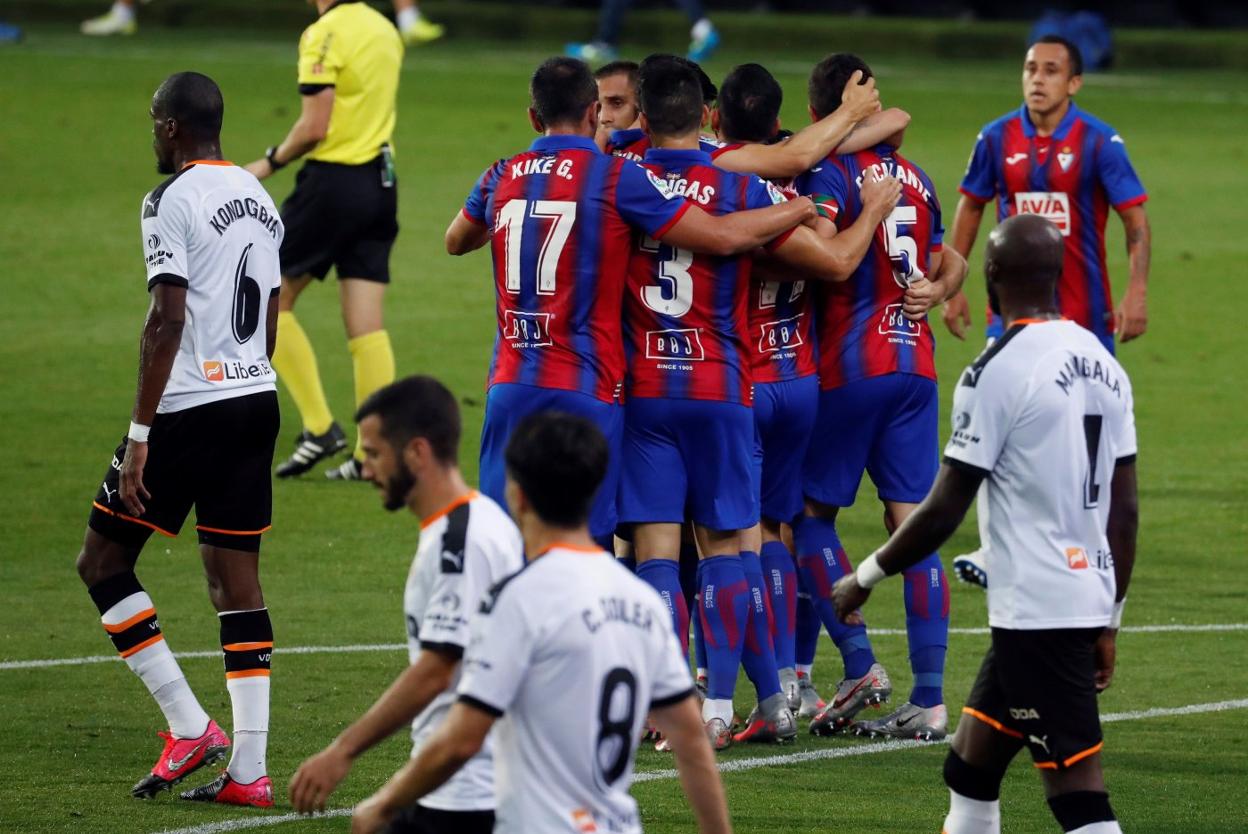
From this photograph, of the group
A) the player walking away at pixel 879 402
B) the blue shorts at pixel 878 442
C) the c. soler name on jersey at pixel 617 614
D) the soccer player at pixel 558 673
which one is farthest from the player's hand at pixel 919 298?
the c. soler name on jersey at pixel 617 614

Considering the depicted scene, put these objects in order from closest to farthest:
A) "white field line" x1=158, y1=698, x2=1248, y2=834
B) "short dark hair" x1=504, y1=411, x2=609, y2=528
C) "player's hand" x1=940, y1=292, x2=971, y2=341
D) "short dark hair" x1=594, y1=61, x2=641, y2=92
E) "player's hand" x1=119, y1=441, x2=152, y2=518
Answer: "short dark hair" x1=504, y1=411, x2=609, y2=528, "white field line" x1=158, y1=698, x2=1248, y2=834, "player's hand" x1=119, y1=441, x2=152, y2=518, "short dark hair" x1=594, y1=61, x2=641, y2=92, "player's hand" x1=940, y1=292, x2=971, y2=341

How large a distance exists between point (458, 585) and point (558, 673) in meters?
0.43

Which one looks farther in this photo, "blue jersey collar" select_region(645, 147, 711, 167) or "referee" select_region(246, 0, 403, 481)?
"referee" select_region(246, 0, 403, 481)

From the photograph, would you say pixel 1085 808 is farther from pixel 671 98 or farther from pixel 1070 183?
pixel 1070 183

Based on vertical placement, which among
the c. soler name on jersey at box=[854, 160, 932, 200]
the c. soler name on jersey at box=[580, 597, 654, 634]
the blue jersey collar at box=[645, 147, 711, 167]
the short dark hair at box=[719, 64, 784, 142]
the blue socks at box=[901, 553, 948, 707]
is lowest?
the blue socks at box=[901, 553, 948, 707]

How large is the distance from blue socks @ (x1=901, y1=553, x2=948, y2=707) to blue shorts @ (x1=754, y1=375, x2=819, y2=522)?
20.9 inches

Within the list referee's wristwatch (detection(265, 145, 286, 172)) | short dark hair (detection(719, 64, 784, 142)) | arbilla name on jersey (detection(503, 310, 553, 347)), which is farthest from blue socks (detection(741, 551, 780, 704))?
referee's wristwatch (detection(265, 145, 286, 172))

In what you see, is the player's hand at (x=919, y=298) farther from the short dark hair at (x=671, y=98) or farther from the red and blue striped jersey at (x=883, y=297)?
the short dark hair at (x=671, y=98)

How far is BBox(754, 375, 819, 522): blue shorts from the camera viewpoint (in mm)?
7605

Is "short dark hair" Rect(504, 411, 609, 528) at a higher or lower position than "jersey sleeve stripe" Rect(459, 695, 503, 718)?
higher

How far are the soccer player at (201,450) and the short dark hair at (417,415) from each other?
2.13m

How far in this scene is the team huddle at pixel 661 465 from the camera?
439 centimetres

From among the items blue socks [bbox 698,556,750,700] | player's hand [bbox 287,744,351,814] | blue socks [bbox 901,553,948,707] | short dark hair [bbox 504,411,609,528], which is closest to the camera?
short dark hair [bbox 504,411,609,528]

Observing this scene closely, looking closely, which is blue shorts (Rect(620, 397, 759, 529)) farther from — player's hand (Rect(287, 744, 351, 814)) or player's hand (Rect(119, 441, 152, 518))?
player's hand (Rect(287, 744, 351, 814))
